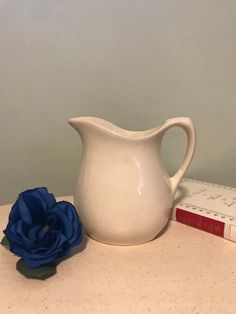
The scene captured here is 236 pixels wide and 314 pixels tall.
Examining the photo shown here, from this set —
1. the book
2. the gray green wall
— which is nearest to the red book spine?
the book

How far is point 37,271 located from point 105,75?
0.38m

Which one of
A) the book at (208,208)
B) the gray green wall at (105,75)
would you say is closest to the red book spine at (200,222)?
the book at (208,208)

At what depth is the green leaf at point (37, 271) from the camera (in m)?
0.42

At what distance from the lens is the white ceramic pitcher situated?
1.55ft

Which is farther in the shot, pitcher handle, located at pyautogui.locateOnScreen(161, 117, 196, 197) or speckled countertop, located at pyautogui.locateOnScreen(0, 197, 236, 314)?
pitcher handle, located at pyautogui.locateOnScreen(161, 117, 196, 197)

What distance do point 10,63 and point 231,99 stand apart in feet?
1.38

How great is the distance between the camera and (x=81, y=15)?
0.63 meters

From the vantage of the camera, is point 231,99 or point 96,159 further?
point 231,99

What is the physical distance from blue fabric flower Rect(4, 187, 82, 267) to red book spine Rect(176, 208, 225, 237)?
0.17 m

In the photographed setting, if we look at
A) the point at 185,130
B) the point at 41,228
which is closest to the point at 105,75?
the point at 185,130

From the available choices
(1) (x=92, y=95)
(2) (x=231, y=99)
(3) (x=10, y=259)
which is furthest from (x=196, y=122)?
(3) (x=10, y=259)

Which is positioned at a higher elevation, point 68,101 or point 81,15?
point 81,15

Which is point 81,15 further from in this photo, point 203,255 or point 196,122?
point 203,255

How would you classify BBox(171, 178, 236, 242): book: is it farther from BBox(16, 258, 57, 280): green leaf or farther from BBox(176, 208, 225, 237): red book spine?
BBox(16, 258, 57, 280): green leaf
